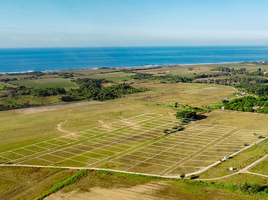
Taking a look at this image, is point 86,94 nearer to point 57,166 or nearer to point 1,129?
point 1,129

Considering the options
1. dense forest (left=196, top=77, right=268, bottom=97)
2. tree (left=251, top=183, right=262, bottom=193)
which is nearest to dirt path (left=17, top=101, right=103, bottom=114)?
tree (left=251, top=183, right=262, bottom=193)

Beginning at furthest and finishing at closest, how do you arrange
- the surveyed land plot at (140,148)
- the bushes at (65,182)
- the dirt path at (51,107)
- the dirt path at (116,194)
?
1. the dirt path at (51,107)
2. the surveyed land plot at (140,148)
3. the bushes at (65,182)
4. the dirt path at (116,194)

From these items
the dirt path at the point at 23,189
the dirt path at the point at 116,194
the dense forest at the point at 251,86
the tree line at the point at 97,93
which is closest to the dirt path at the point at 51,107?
the tree line at the point at 97,93

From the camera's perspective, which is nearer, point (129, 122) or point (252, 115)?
point (129, 122)

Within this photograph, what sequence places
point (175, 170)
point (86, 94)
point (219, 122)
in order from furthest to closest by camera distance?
point (86, 94)
point (219, 122)
point (175, 170)

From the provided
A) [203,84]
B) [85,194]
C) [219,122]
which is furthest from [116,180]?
[203,84]

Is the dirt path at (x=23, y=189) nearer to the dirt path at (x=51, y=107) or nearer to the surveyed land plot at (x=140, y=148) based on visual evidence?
the surveyed land plot at (x=140, y=148)

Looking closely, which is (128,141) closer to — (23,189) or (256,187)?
(23,189)

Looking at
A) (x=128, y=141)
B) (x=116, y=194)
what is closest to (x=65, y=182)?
(x=116, y=194)

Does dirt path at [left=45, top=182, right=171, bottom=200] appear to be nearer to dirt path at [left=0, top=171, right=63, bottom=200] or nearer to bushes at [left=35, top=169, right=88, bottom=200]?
bushes at [left=35, top=169, right=88, bottom=200]
